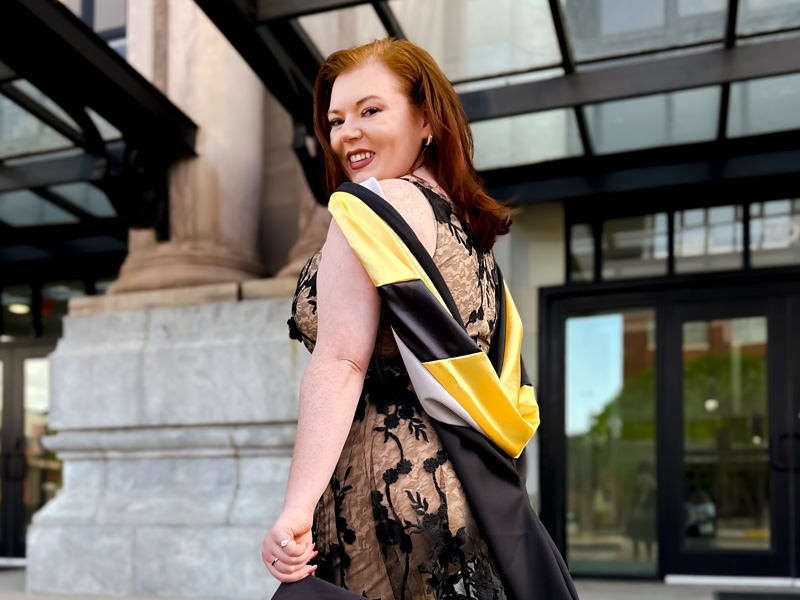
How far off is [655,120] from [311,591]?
642cm

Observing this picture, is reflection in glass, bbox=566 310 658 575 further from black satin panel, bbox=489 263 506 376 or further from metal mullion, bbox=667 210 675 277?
black satin panel, bbox=489 263 506 376

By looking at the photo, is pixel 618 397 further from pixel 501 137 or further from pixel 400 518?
pixel 400 518

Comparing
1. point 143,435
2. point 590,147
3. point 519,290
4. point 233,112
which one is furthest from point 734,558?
point 233,112

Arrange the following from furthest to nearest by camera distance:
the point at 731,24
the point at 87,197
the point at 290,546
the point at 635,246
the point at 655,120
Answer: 1. the point at 87,197
2. the point at 635,246
3. the point at 655,120
4. the point at 731,24
5. the point at 290,546

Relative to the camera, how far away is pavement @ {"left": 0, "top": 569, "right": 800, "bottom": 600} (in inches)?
266

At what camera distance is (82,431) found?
6066 millimetres

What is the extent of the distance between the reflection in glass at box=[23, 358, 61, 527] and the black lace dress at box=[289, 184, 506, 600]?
969 cm

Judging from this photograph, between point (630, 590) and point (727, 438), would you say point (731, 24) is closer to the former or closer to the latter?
point (727, 438)

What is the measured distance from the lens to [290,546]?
124 cm

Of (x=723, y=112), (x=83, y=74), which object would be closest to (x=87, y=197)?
(x=83, y=74)

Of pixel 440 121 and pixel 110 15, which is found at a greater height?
pixel 110 15

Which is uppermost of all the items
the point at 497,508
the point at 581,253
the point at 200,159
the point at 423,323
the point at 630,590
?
the point at 200,159

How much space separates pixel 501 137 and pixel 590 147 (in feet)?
2.51

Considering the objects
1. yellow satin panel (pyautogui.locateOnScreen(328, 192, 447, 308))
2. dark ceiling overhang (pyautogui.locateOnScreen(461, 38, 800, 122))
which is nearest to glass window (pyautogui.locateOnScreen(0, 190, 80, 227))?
dark ceiling overhang (pyautogui.locateOnScreen(461, 38, 800, 122))
